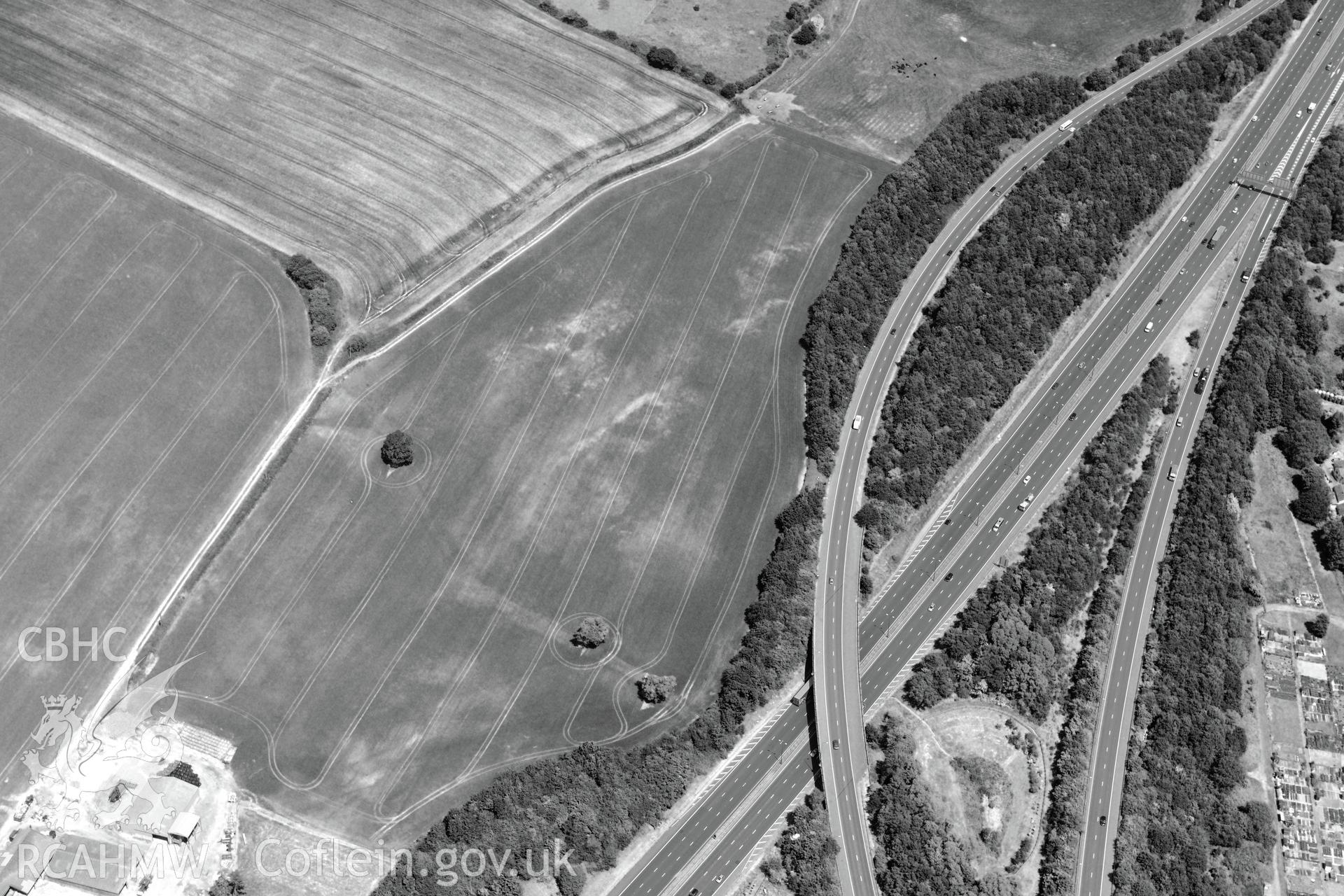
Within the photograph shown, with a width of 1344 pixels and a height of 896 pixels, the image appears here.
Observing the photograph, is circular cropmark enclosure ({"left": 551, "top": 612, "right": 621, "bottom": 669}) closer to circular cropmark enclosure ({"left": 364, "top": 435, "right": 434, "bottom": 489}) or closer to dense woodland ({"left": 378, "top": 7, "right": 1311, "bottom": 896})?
dense woodland ({"left": 378, "top": 7, "right": 1311, "bottom": 896})

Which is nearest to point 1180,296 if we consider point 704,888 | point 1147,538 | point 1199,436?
point 1199,436

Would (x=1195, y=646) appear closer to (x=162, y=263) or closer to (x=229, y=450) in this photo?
(x=229, y=450)

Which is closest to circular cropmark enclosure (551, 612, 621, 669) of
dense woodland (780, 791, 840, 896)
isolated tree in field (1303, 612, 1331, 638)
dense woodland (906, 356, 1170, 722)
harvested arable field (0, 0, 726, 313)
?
dense woodland (780, 791, 840, 896)

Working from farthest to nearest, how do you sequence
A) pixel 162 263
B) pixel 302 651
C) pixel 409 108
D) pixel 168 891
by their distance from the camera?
pixel 409 108 → pixel 162 263 → pixel 302 651 → pixel 168 891

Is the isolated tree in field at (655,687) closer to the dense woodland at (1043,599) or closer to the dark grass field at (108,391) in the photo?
the dense woodland at (1043,599)

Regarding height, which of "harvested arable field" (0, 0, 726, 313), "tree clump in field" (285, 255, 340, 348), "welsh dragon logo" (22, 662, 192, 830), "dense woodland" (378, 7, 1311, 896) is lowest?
"welsh dragon logo" (22, 662, 192, 830)

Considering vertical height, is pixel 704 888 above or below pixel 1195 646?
below

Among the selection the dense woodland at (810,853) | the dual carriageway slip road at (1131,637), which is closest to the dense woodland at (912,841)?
the dense woodland at (810,853)
